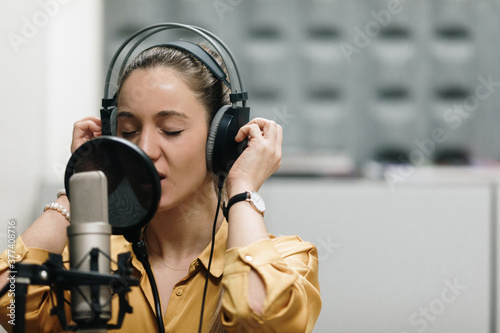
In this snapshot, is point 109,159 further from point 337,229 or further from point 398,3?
point 398,3

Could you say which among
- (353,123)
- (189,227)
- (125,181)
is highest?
(353,123)

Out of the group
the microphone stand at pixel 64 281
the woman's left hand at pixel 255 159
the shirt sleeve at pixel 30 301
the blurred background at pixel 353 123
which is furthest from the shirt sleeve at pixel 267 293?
the blurred background at pixel 353 123

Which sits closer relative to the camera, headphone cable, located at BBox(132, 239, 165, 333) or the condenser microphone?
the condenser microphone

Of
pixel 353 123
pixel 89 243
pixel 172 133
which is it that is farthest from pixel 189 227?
pixel 353 123

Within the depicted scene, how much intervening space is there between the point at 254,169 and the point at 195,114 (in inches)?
5.7

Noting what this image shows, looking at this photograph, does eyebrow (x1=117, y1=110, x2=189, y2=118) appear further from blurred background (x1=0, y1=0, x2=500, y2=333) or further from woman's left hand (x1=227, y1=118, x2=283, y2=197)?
blurred background (x1=0, y1=0, x2=500, y2=333)

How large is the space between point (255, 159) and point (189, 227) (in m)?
0.21

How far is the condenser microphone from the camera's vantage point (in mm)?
522

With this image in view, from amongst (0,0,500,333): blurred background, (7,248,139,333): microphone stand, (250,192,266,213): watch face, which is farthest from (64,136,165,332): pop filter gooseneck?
(0,0,500,333): blurred background

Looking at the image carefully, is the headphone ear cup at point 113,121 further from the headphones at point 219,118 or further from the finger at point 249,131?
the finger at point 249,131

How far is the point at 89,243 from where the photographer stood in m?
0.53

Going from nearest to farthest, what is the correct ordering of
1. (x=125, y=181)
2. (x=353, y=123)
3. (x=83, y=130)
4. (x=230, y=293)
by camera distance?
(x=125, y=181)
(x=230, y=293)
(x=83, y=130)
(x=353, y=123)

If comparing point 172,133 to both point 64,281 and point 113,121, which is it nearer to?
point 113,121

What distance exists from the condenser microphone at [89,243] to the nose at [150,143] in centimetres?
30
